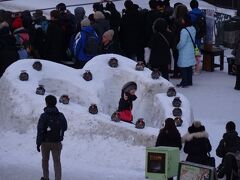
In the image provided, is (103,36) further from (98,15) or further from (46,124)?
(46,124)

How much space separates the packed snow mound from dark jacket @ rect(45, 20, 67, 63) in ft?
6.53

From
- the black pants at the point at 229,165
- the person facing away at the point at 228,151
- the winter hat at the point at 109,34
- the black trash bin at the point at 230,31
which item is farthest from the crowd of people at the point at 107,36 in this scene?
the black pants at the point at 229,165

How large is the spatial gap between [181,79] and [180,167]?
881 centimetres

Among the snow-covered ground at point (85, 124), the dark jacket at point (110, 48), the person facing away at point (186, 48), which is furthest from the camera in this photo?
the person facing away at point (186, 48)

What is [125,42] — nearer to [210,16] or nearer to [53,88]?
[210,16]

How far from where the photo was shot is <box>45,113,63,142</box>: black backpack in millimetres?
13070

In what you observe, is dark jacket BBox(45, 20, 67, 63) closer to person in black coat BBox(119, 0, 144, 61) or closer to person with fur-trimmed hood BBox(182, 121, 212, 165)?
person in black coat BBox(119, 0, 144, 61)

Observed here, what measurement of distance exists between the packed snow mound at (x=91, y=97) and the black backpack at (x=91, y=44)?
1004mm

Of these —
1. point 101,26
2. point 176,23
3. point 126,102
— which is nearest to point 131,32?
point 176,23

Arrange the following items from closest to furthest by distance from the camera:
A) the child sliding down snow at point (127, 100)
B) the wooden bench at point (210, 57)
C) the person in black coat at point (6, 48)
Result: the child sliding down snow at point (127, 100) → the person in black coat at point (6, 48) → the wooden bench at point (210, 57)

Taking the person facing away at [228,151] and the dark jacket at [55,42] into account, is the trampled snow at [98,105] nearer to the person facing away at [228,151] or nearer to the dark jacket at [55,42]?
the dark jacket at [55,42]

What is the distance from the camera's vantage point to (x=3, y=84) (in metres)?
16.5

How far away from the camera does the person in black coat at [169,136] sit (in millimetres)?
13328

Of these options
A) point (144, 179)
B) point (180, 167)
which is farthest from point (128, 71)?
point (180, 167)
